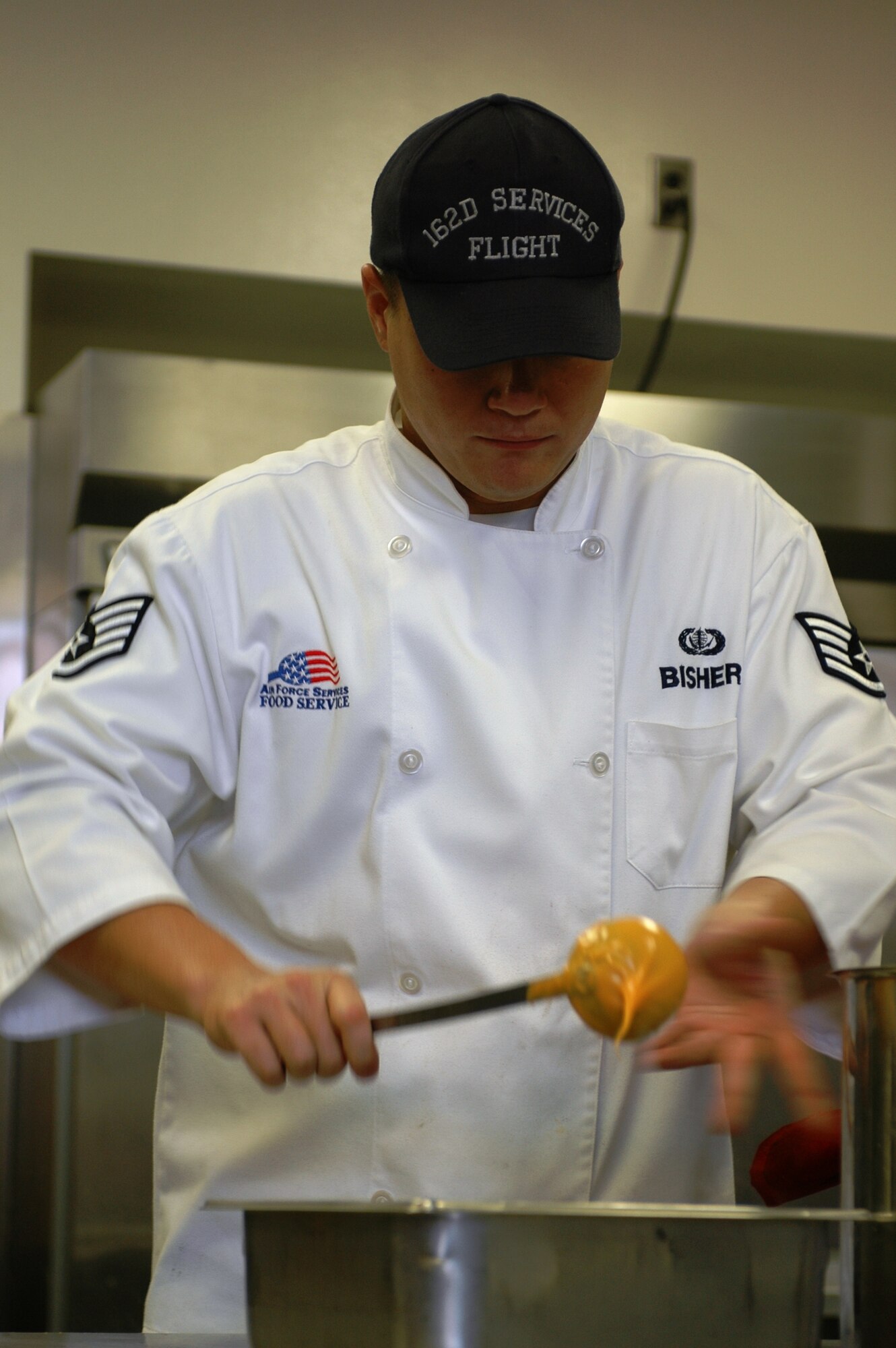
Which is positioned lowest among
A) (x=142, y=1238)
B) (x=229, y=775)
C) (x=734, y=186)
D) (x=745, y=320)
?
(x=142, y=1238)

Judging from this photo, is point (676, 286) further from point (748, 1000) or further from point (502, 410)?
point (748, 1000)

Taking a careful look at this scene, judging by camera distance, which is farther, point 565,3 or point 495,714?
point 565,3

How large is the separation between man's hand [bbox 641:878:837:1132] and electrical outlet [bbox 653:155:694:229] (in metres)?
1.69

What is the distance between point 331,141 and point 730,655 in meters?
1.48

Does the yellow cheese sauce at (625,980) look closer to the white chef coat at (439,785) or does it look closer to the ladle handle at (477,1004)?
the ladle handle at (477,1004)

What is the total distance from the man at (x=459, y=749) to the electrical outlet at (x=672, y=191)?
4.23 feet

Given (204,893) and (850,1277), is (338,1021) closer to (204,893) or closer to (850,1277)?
(850,1277)

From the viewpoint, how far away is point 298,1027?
0.92 metres

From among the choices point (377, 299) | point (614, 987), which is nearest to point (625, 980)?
point (614, 987)

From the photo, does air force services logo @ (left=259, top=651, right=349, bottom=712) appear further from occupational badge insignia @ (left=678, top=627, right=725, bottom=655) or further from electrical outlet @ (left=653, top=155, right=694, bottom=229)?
electrical outlet @ (left=653, top=155, right=694, bottom=229)

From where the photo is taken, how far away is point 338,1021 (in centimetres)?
91

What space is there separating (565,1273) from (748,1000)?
1.24ft

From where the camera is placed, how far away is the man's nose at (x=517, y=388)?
1204 millimetres

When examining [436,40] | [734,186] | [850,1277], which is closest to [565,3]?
[436,40]
